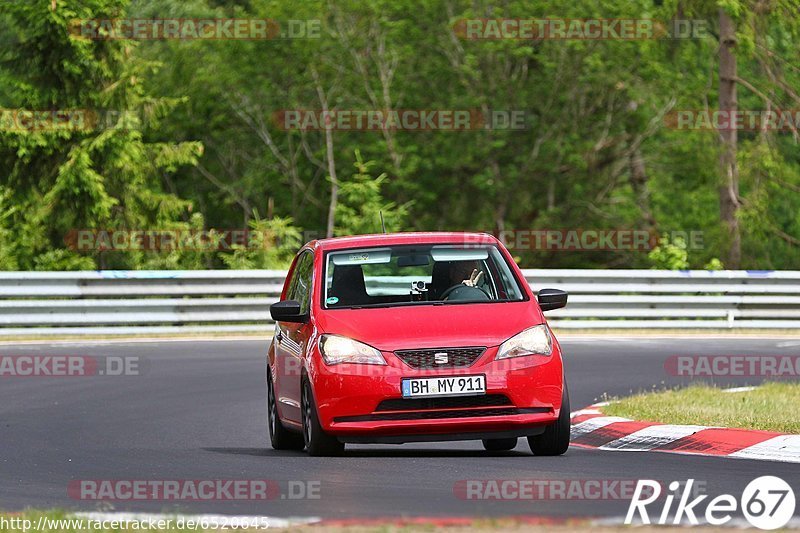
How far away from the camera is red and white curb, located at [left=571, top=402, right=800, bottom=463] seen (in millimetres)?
11062

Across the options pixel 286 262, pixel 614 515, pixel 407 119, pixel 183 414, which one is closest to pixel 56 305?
pixel 286 262

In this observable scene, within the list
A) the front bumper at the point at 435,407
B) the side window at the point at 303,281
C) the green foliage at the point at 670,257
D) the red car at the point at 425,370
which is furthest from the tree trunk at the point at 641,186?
the front bumper at the point at 435,407

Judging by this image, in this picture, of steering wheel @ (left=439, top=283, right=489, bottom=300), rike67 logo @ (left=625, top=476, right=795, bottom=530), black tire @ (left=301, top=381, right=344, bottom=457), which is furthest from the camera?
steering wheel @ (left=439, top=283, right=489, bottom=300)

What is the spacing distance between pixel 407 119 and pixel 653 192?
317 inches

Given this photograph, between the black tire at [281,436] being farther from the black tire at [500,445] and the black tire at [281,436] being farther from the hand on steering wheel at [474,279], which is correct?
the hand on steering wheel at [474,279]

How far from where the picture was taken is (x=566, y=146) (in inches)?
1873

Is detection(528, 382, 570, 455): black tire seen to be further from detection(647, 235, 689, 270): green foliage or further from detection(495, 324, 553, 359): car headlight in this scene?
detection(647, 235, 689, 270): green foliage

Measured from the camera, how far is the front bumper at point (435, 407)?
10.6 m

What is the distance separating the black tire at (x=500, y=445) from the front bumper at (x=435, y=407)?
1.22m

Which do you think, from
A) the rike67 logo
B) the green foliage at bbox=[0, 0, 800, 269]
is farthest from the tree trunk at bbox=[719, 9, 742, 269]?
the rike67 logo

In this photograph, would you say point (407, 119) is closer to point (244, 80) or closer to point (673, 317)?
point (244, 80)
